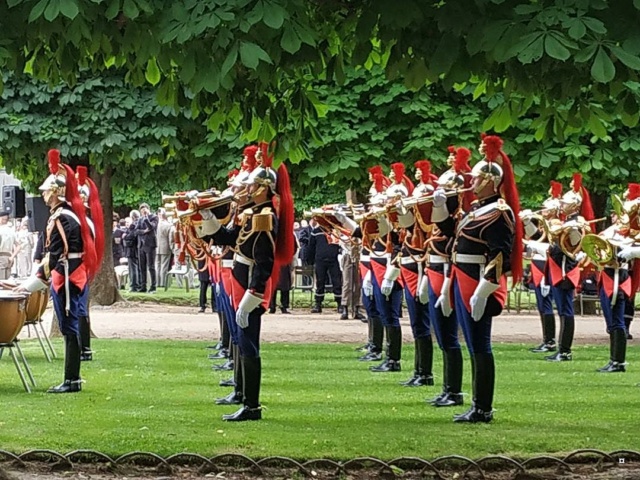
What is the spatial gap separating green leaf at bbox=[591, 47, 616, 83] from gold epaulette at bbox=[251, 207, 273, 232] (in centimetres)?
442

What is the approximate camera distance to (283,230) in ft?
34.1

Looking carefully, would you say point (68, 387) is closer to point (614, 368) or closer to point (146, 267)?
point (614, 368)

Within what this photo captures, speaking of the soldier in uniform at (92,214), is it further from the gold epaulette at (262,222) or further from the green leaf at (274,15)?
the green leaf at (274,15)

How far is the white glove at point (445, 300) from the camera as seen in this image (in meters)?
11.2

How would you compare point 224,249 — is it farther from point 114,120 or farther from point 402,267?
point 114,120

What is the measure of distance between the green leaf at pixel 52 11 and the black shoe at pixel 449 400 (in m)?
6.25

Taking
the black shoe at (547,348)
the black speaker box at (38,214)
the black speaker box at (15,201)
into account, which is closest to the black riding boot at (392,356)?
the black shoe at (547,348)

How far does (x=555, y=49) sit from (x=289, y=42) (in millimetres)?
1283

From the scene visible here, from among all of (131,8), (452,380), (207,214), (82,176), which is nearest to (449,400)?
(452,380)

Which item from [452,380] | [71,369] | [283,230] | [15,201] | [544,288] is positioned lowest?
[452,380]

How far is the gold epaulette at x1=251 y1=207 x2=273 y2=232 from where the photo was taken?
10109 millimetres

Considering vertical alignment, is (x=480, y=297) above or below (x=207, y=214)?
below

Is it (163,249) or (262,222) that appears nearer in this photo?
(262,222)

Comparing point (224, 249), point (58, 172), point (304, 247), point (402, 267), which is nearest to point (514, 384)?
point (402, 267)
